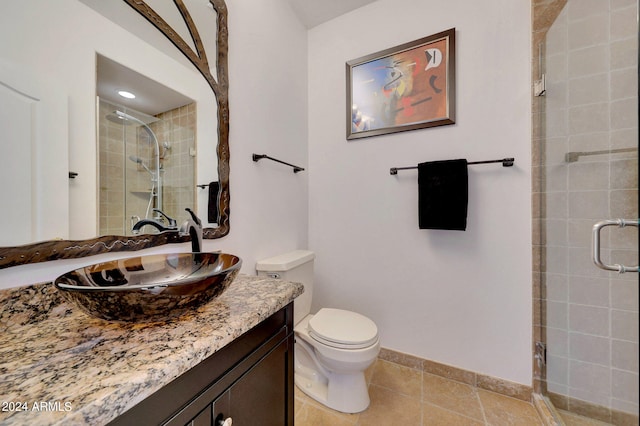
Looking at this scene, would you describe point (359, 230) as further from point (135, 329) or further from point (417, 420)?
point (135, 329)

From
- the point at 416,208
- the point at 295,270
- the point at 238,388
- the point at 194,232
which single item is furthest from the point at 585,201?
the point at 194,232

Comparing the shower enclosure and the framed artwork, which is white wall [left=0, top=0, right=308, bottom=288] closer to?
the framed artwork

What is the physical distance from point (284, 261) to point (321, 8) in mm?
1868

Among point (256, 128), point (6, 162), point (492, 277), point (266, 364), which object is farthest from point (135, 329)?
point (492, 277)

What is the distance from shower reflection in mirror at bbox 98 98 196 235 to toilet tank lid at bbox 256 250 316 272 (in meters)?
0.53

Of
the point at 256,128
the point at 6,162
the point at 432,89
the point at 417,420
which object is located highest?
the point at 432,89

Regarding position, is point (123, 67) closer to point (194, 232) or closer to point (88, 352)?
point (194, 232)

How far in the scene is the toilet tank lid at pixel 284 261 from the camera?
143 centimetres

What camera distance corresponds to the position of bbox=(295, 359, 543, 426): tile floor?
1.26 meters

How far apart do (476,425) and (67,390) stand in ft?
5.46

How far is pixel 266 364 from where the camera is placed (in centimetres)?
74

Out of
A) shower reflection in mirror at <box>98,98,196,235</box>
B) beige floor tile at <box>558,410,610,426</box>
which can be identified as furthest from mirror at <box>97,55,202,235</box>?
beige floor tile at <box>558,410,610,426</box>

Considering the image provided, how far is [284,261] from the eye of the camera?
1477 mm

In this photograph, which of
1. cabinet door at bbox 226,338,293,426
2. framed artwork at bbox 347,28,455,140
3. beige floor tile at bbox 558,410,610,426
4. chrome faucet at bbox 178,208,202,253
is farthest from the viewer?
framed artwork at bbox 347,28,455,140
